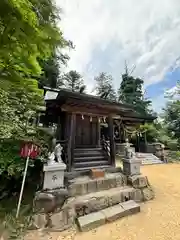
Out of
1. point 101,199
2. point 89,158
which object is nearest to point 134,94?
point 89,158

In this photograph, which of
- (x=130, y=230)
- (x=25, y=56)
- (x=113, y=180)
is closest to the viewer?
(x=130, y=230)

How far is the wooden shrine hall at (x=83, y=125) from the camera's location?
4496mm

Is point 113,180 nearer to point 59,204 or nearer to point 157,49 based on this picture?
point 59,204

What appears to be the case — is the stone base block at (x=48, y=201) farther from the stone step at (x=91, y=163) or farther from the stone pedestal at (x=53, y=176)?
the stone step at (x=91, y=163)

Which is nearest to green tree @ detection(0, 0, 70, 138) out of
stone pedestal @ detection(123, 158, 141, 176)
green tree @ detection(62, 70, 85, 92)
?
stone pedestal @ detection(123, 158, 141, 176)

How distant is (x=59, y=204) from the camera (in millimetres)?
3250

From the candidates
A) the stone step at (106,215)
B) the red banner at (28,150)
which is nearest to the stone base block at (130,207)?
the stone step at (106,215)

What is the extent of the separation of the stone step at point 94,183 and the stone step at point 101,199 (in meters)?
0.12

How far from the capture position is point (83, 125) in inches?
245

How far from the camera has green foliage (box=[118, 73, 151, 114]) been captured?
19295mm

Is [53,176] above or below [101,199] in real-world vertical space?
above

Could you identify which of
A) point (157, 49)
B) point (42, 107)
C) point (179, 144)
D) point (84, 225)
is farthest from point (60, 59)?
point (84, 225)

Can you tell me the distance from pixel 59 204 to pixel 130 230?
1.63 meters

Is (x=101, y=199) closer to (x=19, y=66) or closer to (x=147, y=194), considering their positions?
(x=147, y=194)
